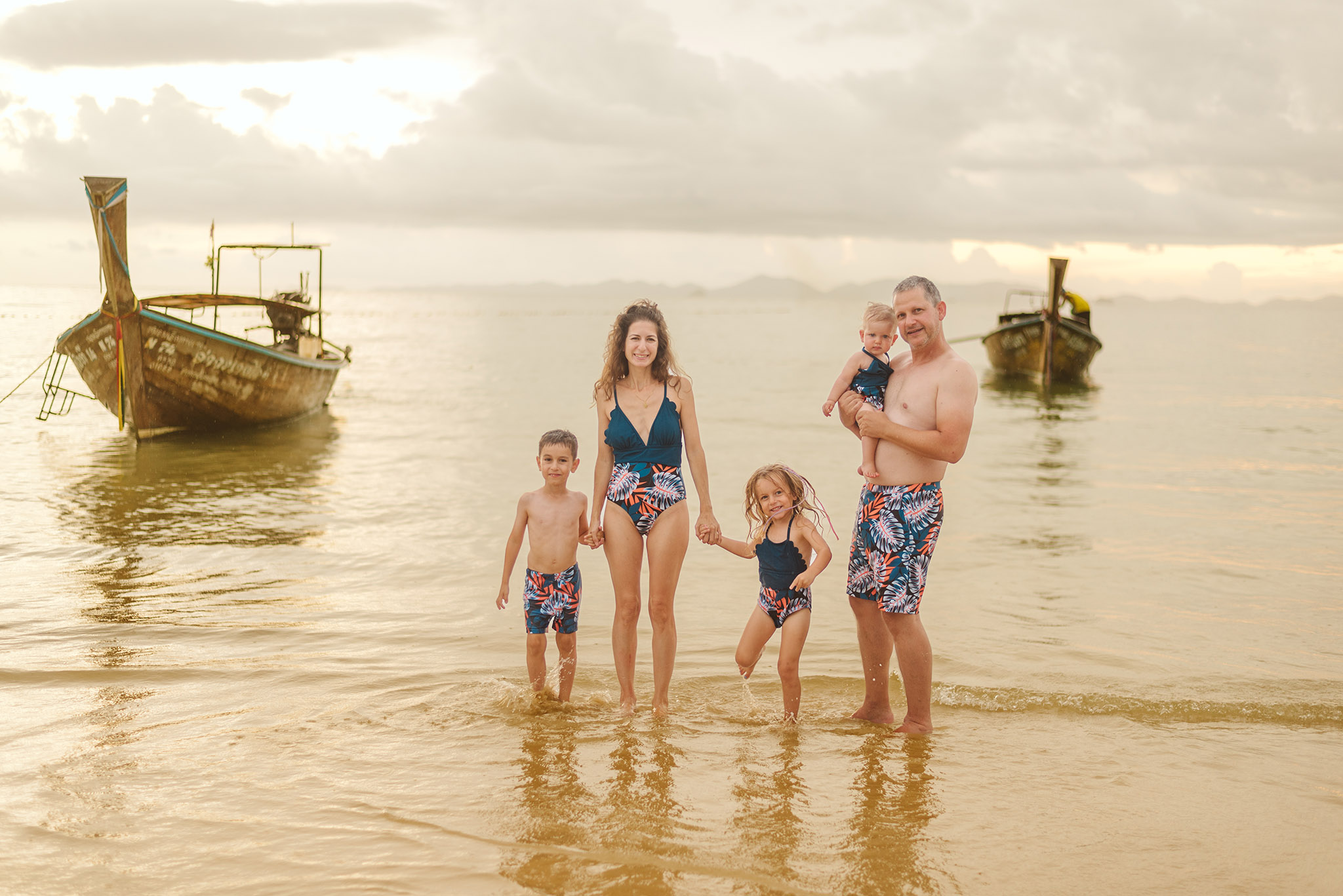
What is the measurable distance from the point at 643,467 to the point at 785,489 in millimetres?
674

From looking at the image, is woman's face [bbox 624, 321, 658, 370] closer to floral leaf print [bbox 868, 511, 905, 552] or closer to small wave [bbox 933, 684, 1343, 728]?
floral leaf print [bbox 868, 511, 905, 552]

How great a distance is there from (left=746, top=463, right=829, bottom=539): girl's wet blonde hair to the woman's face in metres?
0.75

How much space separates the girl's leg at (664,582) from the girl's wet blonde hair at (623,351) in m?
0.64

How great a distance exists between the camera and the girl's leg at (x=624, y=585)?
4.75 metres

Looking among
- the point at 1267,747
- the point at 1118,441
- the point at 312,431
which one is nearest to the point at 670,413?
the point at 1267,747

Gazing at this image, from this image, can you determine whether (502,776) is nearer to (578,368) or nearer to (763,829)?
(763,829)

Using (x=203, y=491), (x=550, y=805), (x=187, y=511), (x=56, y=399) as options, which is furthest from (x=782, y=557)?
(x=56, y=399)

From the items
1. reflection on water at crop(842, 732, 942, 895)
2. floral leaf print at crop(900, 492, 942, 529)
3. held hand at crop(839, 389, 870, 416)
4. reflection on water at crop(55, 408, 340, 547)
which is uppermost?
held hand at crop(839, 389, 870, 416)

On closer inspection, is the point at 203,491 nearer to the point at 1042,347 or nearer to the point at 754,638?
the point at 754,638

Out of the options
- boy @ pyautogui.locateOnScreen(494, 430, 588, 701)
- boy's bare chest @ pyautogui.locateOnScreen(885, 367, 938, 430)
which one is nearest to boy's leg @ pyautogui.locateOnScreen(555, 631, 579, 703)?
boy @ pyautogui.locateOnScreen(494, 430, 588, 701)

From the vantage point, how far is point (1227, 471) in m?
15.2

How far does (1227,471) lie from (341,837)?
1520 cm

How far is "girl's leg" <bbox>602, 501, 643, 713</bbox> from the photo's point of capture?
475 centimetres

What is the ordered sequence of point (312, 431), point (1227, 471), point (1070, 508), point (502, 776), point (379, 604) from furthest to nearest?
point (312, 431)
point (1227, 471)
point (1070, 508)
point (379, 604)
point (502, 776)
